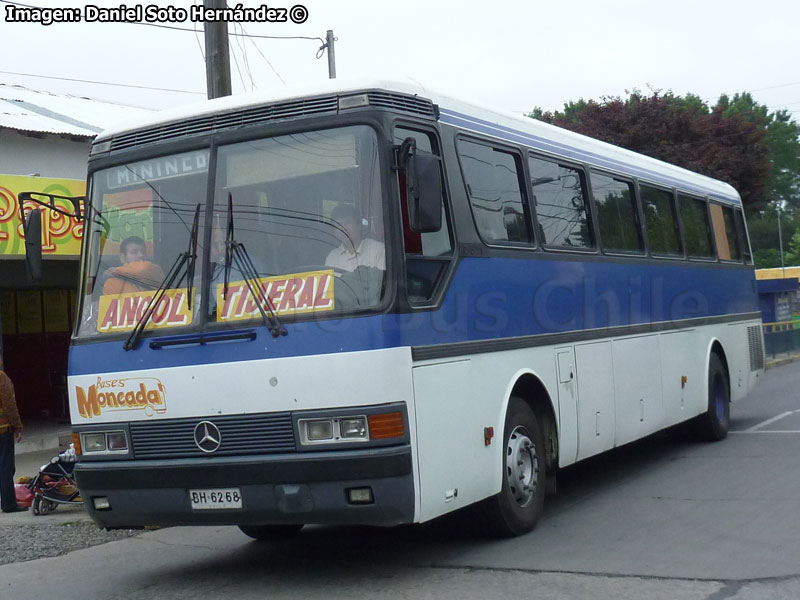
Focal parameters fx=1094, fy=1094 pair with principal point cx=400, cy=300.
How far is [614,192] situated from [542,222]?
2.12 meters

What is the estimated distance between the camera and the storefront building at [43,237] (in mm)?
16469

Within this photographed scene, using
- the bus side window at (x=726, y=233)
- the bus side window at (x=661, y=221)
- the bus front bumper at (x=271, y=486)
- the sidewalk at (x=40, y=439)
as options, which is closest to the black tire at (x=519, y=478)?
the bus front bumper at (x=271, y=486)

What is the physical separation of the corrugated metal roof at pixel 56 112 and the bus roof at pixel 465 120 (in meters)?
7.79

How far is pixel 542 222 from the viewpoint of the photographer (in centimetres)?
912

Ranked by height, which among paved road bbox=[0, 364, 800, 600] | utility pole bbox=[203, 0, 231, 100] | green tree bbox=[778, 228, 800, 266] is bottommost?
paved road bbox=[0, 364, 800, 600]

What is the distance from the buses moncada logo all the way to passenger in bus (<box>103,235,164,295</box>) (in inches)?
24.4

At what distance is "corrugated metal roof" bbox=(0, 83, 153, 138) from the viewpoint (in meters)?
18.4

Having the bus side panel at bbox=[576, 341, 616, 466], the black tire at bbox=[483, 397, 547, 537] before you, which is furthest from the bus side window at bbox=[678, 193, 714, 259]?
the black tire at bbox=[483, 397, 547, 537]

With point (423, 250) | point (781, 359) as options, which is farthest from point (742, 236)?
point (781, 359)

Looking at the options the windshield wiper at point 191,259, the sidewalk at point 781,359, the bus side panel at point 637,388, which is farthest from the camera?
the sidewalk at point 781,359

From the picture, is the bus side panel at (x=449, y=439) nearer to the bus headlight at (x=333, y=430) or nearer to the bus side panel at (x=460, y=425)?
the bus side panel at (x=460, y=425)

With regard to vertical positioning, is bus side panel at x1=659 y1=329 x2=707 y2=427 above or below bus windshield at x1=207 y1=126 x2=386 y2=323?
below

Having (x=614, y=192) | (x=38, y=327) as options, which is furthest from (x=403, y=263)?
(x=38, y=327)

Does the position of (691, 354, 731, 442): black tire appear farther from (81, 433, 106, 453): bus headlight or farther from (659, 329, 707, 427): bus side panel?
(81, 433, 106, 453): bus headlight
